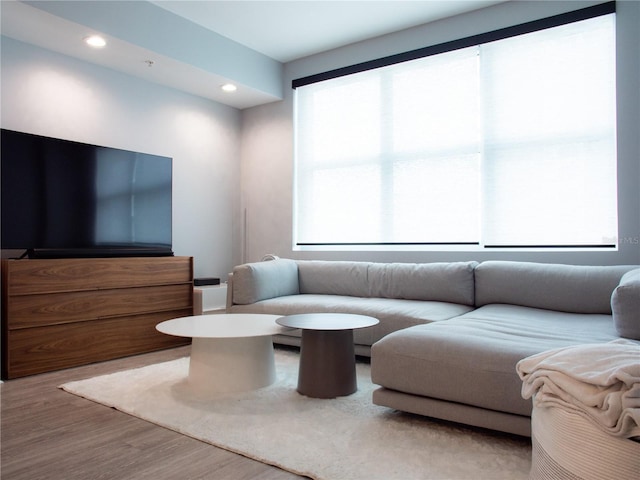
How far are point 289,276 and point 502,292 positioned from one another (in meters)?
1.76

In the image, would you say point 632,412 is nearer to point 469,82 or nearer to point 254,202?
point 469,82

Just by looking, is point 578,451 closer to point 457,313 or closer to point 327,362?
point 327,362

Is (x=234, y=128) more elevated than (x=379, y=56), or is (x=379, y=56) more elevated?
(x=379, y=56)

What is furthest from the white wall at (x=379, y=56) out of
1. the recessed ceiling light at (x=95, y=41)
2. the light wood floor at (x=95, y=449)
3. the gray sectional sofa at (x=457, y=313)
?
the light wood floor at (x=95, y=449)

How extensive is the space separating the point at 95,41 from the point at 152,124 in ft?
3.18

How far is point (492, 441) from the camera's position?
1.94m

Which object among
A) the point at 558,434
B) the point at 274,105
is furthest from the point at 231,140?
the point at 558,434

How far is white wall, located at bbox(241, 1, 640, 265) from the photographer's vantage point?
326 centimetres

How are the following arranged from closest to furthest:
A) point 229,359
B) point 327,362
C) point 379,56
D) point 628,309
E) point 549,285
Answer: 1. point 628,309
2. point 327,362
3. point 229,359
4. point 549,285
5. point 379,56

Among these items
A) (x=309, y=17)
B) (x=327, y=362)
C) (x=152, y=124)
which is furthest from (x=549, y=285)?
(x=152, y=124)

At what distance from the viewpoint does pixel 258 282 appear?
379cm

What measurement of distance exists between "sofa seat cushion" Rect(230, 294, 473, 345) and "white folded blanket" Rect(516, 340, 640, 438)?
1553 mm

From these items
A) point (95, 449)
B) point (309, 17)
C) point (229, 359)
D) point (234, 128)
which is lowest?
point (95, 449)

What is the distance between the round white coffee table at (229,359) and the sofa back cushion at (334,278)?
136cm
